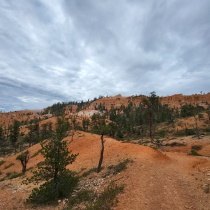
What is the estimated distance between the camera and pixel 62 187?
7531 mm

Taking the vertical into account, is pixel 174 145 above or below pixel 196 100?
below

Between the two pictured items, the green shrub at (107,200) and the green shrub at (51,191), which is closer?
the green shrub at (107,200)

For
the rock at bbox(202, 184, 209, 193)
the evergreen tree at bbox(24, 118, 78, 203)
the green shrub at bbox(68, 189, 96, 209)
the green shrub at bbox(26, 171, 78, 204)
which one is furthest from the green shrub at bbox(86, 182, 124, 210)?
the rock at bbox(202, 184, 209, 193)

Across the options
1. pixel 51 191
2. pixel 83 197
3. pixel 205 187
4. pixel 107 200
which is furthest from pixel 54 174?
pixel 205 187

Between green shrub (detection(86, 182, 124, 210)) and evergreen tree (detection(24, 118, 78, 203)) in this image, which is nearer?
green shrub (detection(86, 182, 124, 210))

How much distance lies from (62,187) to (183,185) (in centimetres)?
766

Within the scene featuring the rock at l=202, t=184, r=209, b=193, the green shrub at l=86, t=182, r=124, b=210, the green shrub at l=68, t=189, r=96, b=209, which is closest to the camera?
the green shrub at l=86, t=182, r=124, b=210

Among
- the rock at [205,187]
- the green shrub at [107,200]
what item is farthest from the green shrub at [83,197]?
the rock at [205,187]

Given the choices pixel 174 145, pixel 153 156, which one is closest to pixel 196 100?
pixel 174 145

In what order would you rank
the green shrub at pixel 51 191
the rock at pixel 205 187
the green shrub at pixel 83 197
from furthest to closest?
the green shrub at pixel 51 191 < the green shrub at pixel 83 197 < the rock at pixel 205 187

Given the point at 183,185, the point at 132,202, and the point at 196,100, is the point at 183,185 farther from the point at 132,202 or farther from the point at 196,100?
the point at 196,100

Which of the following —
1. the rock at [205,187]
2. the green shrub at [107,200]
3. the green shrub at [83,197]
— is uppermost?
the rock at [205,187]

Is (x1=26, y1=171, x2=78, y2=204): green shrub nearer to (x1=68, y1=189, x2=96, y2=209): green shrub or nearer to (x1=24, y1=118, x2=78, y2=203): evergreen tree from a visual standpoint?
(x1=24, y1=118, x2=78, y2=203): evergreen tree

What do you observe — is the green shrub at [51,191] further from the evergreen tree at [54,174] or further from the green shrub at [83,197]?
the green shrub at [83,197]
